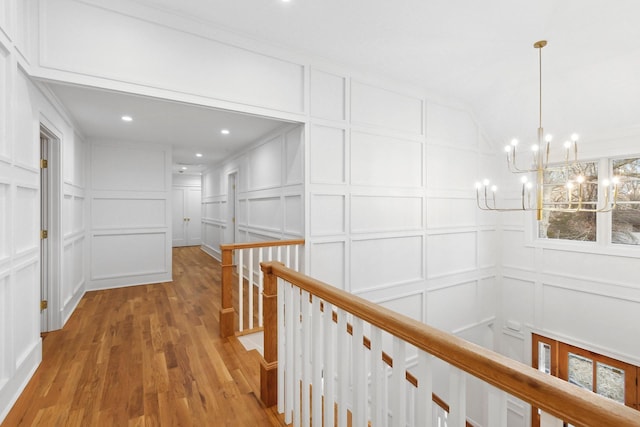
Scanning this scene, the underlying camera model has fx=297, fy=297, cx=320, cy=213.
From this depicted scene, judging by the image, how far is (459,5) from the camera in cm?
267

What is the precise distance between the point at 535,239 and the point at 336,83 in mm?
4187

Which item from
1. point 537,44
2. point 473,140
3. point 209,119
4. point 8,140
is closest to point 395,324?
point 8,140

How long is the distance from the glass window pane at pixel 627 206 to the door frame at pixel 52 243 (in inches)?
273

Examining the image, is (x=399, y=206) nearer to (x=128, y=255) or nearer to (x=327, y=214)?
(x=327, y=214)

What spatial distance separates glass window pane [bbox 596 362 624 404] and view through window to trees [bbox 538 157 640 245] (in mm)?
1746

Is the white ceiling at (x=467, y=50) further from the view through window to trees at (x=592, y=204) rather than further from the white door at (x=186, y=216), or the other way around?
the white door at (x=186, y=216)

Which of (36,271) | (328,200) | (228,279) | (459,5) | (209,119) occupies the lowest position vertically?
(228,279)

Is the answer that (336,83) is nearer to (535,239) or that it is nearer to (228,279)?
(228,279)

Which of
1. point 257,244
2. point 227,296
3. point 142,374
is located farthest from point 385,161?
point 142,374

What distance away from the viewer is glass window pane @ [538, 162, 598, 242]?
4418mm

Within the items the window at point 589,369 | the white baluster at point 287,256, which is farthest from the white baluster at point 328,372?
the window at point 589,369

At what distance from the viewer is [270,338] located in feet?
6.38

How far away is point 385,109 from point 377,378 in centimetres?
359

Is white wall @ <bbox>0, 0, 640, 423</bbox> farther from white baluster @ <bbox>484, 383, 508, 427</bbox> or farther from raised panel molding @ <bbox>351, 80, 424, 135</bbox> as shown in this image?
white baluster @ <bbox>484, 383, 508, 427</bbox>
